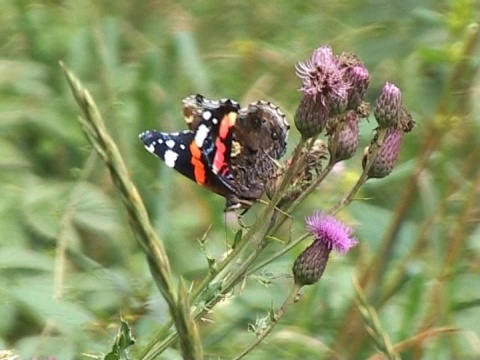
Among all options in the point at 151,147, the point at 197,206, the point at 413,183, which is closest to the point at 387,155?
the point at 151,147

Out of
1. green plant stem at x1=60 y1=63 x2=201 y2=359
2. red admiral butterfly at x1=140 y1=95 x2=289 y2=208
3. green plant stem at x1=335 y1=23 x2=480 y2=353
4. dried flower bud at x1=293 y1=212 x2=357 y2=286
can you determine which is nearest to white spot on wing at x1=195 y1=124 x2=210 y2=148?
red admiral butterfly at x1=140 y1=95 x2=289 y2=208

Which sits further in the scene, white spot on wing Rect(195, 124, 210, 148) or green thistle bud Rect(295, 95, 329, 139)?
white spot on wing Rect(195, 124, 210, 148)

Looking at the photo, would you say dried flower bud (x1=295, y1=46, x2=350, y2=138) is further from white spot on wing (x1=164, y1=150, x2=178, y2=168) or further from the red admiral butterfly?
white spot on wing (x1=164, y1=150, x2=178, y2=168)

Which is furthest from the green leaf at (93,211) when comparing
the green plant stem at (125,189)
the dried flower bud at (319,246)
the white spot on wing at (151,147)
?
the green plant stem at (125,189)

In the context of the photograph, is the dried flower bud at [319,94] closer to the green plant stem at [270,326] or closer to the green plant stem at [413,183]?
the green plant stem at [270,326]

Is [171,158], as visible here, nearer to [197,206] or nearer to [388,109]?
[388,109]

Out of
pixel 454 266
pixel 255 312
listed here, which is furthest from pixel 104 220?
pixel 454 266
